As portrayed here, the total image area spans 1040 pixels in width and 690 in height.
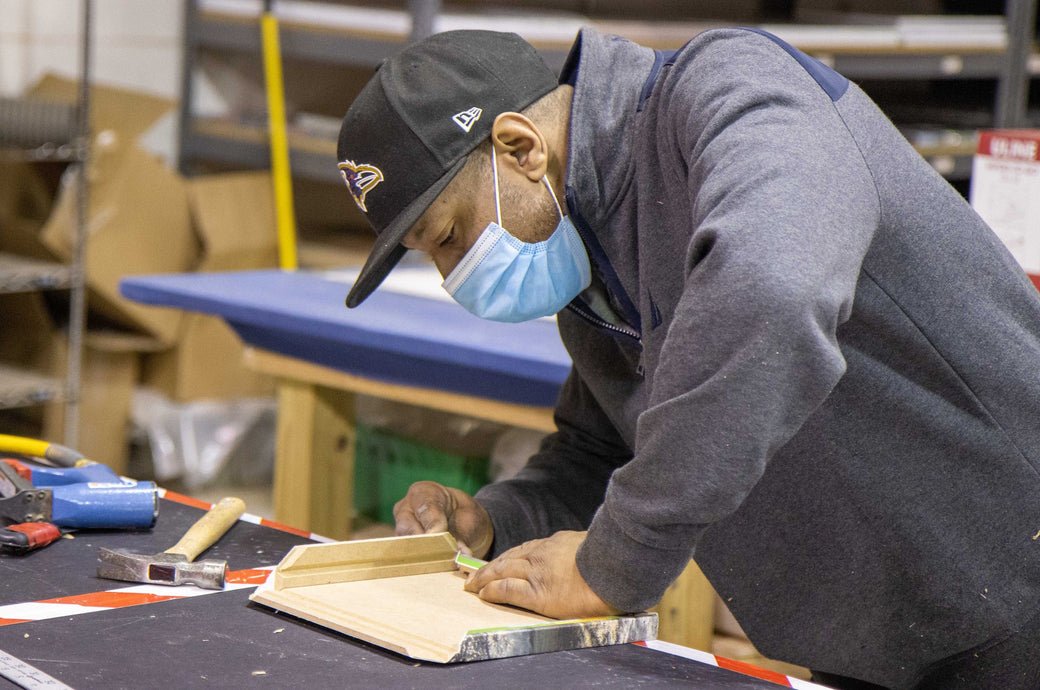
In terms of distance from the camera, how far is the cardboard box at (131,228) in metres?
3.23

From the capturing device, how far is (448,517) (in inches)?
52.7

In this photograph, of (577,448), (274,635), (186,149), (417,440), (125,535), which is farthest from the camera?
(186,149)

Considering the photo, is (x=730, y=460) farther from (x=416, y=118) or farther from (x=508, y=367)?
(x=508, y=367)

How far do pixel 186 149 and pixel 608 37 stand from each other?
269cm

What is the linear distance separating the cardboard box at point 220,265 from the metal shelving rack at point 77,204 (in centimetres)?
33

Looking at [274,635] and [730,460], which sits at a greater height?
[730,460]

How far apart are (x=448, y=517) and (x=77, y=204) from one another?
2.07 meters

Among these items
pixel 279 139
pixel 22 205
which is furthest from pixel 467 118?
pixel 22 205

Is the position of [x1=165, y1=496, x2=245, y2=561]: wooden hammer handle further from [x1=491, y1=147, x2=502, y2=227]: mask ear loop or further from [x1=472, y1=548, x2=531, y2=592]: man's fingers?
[x1=491, y1=147, x2=502, y2=227]: mask ear loop

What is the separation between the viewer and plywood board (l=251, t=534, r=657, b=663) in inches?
39.0

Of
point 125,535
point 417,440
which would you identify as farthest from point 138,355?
point 125,535

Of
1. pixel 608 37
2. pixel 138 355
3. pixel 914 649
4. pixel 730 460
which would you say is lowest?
pixel 138 355

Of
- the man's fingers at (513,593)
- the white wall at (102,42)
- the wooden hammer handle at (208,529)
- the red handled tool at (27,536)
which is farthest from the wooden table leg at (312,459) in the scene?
the white wall at (102,42)

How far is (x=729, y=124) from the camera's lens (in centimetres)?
98
